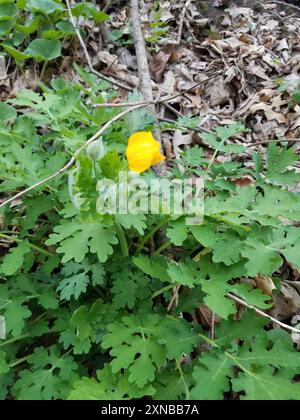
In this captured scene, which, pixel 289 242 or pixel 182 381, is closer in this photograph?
pixel 182 381

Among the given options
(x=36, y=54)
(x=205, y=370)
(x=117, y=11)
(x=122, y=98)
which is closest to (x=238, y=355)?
(x=205, y=370)

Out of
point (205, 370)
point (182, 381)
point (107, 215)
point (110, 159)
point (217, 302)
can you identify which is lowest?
point (182, 381)

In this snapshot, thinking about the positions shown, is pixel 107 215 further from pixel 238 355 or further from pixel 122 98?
pixel 122 98

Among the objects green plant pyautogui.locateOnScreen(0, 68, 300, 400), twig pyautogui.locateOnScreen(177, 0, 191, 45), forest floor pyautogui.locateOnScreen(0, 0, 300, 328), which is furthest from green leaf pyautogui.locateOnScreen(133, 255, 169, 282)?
twig pyautogui.locateOnScreen(177, 0, 191, 45)

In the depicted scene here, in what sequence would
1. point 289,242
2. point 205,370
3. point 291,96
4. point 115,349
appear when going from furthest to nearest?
point 291,96
point 289,242
point 115,349
point 205,370

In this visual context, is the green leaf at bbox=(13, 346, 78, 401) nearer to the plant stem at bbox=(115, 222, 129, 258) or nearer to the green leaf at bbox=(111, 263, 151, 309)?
the green leaf at bbox=(111, 263, 151, 309)

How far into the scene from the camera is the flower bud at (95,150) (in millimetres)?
1535

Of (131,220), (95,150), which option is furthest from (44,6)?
(131,220)

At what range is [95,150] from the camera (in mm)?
1547

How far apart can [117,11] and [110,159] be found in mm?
3364

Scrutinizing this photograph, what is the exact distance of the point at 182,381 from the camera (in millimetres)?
1379

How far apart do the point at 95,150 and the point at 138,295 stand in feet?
1.96

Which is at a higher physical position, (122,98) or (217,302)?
(217,302)

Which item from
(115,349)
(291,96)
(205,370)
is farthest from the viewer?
(291,96)
